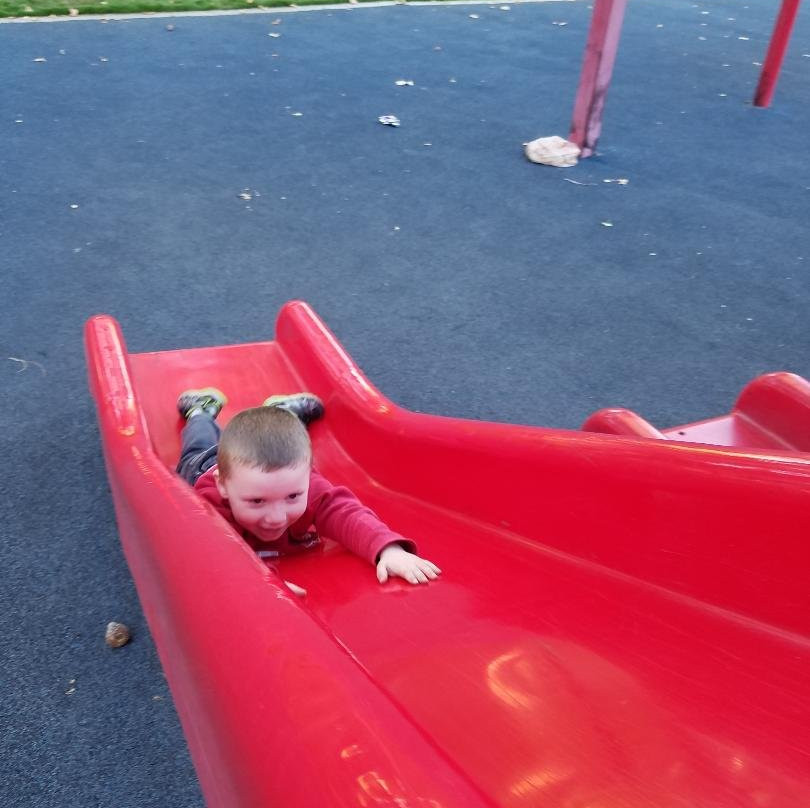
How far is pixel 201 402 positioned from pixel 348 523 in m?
0.55

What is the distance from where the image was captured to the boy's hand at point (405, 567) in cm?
117

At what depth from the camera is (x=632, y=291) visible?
2.71m

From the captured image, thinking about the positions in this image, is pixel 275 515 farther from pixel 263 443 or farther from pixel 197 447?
pixel 197 447

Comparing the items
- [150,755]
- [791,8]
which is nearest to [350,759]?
[150,755]

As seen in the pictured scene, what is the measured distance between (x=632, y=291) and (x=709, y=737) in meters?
2.05

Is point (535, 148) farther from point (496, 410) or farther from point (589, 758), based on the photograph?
point (589, 758)

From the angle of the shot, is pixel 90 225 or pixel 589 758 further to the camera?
pixel 90 225

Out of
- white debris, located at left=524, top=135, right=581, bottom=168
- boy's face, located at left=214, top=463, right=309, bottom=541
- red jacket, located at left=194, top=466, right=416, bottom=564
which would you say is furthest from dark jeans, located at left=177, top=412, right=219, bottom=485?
white debris, located at left=524, top=135, right=581, bottom=168

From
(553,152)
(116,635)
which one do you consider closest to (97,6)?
(553,152)

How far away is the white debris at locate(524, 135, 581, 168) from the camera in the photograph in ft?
11.6

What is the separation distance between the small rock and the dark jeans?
0.26 metres

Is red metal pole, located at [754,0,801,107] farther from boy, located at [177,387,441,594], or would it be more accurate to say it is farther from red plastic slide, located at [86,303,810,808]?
boy, located at [177,387,441,594]

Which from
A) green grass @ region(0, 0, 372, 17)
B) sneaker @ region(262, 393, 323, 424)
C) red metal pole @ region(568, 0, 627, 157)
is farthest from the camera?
green grass @ region(0, 0, 372, 17)

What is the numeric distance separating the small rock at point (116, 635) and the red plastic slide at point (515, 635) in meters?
0.17
